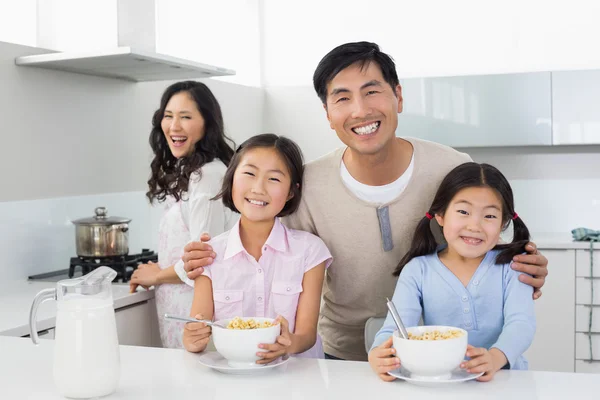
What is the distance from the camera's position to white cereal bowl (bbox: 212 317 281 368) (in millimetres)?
1274

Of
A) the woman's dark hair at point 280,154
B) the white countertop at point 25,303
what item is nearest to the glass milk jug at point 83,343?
the woman's dark hair at point 280,154

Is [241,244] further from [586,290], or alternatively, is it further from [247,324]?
[586,290]


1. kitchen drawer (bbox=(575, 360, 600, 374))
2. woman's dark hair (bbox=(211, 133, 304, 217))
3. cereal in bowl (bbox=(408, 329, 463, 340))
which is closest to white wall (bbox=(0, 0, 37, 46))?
woman's dark hair (bbox=(211, 133, 304, 217))

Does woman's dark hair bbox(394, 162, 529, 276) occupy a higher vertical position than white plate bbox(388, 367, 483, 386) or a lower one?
higher

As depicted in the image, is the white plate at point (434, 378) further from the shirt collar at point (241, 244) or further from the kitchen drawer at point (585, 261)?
the kitchen drawer at point (585, 261)

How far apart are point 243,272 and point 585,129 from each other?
2946 millimetres

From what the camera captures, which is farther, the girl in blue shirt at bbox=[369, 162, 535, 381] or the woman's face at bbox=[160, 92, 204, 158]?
the woman's face at bbox=[160, 92, 204, 158]

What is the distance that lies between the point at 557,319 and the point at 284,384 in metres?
2.99

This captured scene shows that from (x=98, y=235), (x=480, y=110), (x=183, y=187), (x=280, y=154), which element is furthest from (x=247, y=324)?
(x=480, y=110)

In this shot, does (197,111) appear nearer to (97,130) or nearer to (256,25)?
(97,130)

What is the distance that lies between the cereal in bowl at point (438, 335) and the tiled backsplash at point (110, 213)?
73.2 inches

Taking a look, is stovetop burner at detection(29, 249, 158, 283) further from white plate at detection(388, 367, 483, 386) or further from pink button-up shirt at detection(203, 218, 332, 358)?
white plate at detection(388, 367, 483, 386)

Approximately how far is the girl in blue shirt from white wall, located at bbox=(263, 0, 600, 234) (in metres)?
2.83

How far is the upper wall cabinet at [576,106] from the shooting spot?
13.0ft
